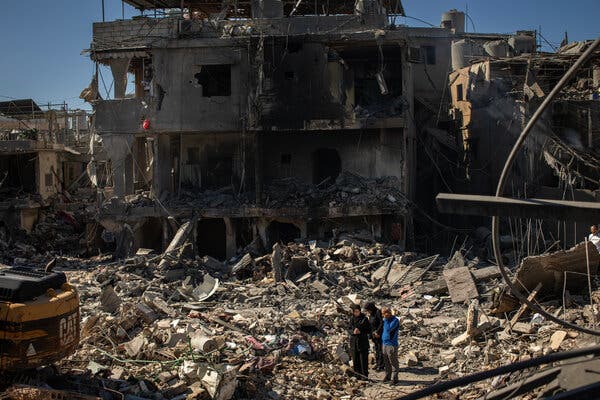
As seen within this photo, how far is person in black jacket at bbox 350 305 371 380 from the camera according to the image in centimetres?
1113

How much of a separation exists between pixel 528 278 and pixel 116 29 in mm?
20905

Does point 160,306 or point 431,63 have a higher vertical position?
point 431,63

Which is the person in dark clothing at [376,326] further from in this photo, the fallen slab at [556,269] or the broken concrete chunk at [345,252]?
the broken concrete chunk at [345,252]

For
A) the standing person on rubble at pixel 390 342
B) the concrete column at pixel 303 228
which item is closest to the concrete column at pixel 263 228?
the concrete column at pixel 303 228

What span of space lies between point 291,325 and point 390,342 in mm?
3374

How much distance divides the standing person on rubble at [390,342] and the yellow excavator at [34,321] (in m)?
5.04

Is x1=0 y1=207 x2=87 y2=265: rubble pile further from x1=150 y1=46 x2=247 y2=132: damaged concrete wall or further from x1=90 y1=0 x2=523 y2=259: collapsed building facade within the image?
x1=150 y1=46 x2=247 y2=132: damaged concrete wall

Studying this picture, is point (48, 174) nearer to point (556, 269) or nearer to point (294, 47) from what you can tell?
point (294, 47)

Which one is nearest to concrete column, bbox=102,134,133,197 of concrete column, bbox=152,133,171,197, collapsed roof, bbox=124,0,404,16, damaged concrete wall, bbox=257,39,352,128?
concrete column, bbox=152,133,171,197

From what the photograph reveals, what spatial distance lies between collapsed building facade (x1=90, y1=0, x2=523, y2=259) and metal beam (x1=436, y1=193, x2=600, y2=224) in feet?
62.1

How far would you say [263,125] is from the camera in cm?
2425

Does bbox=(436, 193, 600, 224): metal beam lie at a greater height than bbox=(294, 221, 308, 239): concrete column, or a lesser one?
greater

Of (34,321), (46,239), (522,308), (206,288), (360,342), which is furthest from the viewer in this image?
(46,239)

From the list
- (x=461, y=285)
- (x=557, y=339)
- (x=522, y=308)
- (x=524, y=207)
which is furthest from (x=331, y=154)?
(x=524, y=207)
